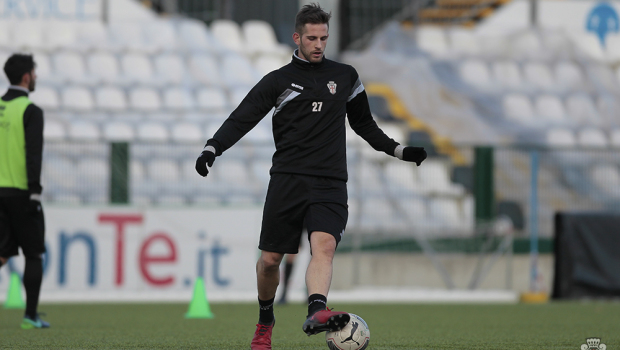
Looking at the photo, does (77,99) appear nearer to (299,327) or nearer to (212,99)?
(212,99)

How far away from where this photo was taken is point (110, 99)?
704 inches

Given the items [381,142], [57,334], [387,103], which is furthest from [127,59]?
[381,142]

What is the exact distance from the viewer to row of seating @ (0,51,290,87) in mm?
→ 18703

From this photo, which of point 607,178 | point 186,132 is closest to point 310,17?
point 607,178

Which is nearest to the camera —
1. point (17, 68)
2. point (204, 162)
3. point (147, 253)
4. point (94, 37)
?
point (204, 162)

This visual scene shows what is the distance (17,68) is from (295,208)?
313cm

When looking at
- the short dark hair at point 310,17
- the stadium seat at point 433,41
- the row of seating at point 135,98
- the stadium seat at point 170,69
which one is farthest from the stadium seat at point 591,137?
the short dark hair at point 310,17

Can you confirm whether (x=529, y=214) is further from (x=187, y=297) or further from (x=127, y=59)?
(x=127, y=59)

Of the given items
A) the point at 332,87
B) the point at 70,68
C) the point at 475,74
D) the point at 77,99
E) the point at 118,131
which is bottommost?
the point at 118,131

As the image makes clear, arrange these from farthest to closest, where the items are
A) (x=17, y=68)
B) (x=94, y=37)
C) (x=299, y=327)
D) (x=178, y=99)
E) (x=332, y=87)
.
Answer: (x=94, y=37)
(x=178, y=99)
(x=299, y=327)
(x=17, y=68)
(x=332, y=87)

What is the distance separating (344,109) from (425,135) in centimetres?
1294

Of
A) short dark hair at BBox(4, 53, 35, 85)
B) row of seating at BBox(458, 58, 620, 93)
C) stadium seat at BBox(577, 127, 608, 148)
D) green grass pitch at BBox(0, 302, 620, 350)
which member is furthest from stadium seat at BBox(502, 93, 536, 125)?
short dark hair at BBox(4, 53, 35, 85)

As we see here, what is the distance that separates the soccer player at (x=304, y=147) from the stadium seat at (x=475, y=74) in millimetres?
15520

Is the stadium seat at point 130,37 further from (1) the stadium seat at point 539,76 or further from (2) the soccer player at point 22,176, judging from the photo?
(2) the soccer player at point 22,176
